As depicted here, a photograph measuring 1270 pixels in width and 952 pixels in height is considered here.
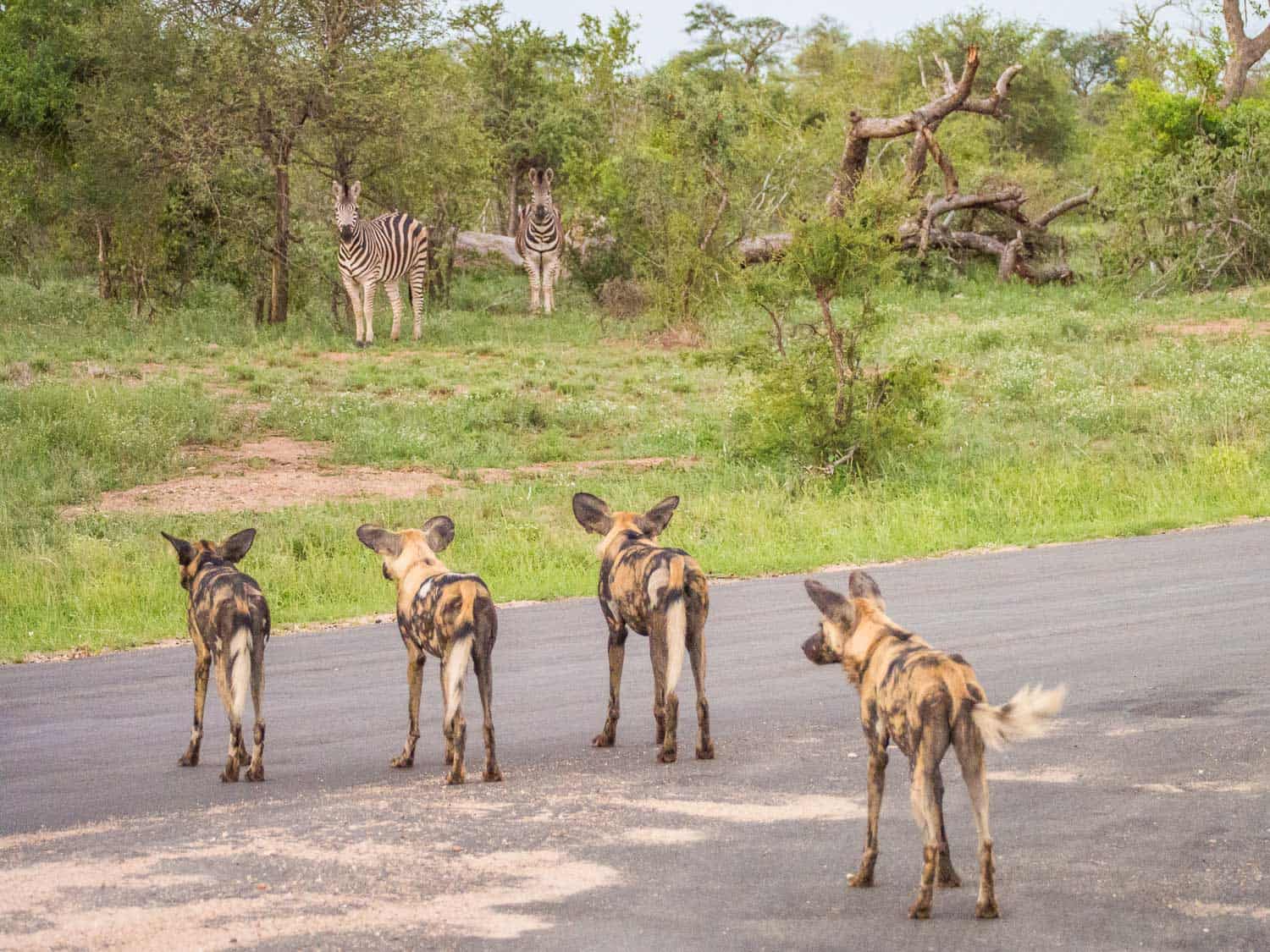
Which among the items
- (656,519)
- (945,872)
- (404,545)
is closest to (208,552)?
(404,545)

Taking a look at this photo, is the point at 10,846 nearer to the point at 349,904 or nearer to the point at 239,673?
the point at 239,673

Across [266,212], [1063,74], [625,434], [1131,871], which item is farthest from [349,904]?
[1063,74]

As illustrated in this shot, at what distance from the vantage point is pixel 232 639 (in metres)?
7.29

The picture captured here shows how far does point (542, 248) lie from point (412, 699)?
24647mm

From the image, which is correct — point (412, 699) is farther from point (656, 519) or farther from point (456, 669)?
point (656, 519)

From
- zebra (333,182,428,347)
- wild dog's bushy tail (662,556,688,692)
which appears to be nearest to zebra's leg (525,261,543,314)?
zebra (333,182,428,347)

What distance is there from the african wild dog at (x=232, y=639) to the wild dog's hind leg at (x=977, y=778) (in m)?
3.57

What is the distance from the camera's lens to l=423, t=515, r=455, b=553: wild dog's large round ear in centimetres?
762

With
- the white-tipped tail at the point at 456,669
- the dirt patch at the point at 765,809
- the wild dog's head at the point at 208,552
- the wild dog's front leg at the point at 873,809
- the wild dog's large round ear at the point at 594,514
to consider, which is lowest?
the dirt patch at the point at 765,809

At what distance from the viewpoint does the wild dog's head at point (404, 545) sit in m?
7.39

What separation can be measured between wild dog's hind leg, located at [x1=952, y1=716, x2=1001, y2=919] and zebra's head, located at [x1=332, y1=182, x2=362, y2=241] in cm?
2394

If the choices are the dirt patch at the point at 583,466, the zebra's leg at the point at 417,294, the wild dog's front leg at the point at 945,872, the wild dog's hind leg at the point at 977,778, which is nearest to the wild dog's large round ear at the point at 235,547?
the wild dog's front leg at the point at 945,872

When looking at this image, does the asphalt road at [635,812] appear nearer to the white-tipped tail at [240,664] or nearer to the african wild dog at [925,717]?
the african wild dog at [925,717]

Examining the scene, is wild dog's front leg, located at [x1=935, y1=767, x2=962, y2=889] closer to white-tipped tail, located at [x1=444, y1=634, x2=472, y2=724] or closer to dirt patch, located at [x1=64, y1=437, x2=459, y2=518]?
white-tipped tail, located at [x1=444, y1=634, x2=472, y2=724]
